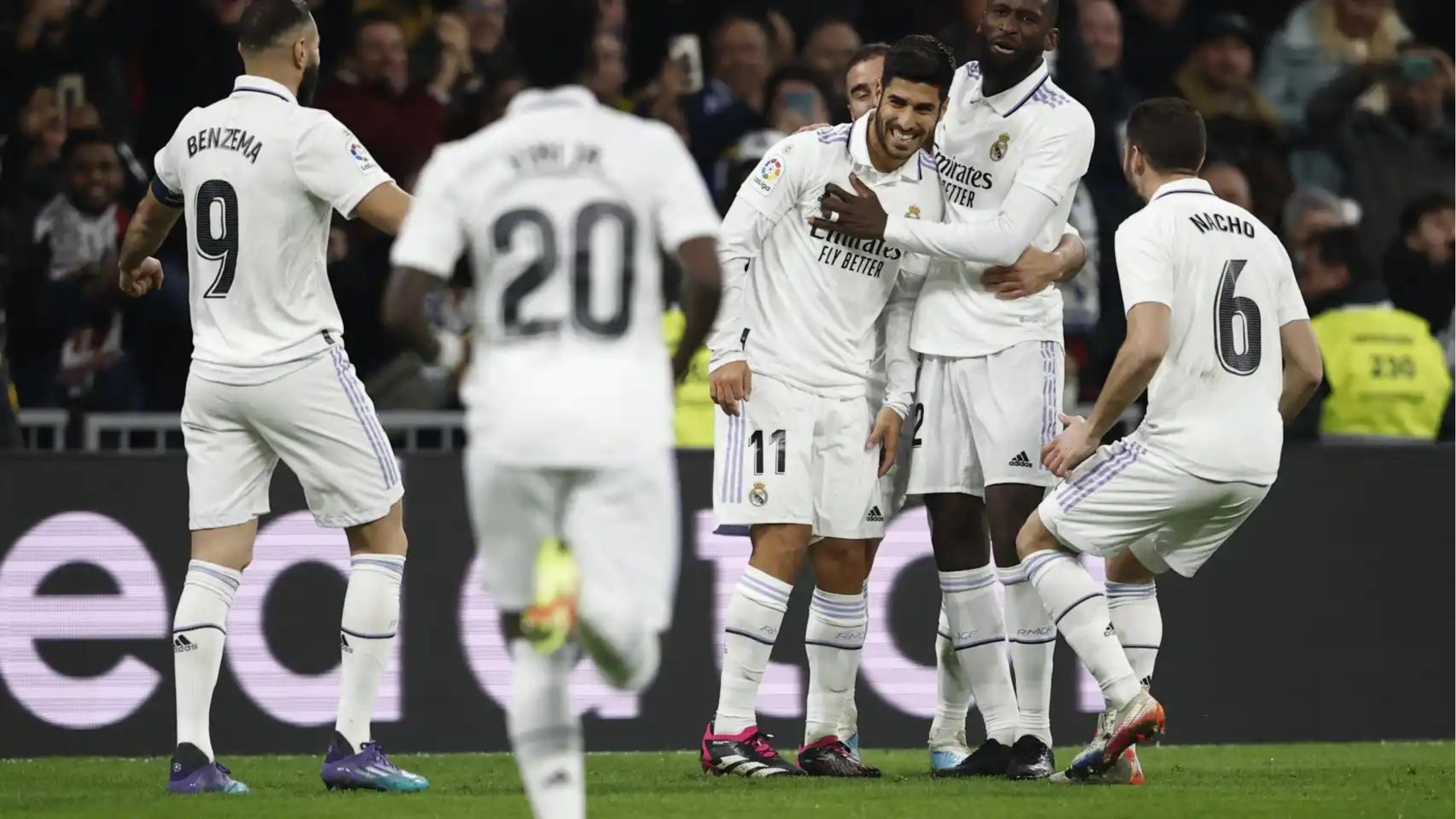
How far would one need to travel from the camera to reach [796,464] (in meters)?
7.21

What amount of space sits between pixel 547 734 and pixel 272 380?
2.28 metres

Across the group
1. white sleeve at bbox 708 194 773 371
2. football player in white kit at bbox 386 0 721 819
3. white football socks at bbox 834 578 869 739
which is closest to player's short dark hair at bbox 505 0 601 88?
football player in white kit at bbox 386 0 721 819

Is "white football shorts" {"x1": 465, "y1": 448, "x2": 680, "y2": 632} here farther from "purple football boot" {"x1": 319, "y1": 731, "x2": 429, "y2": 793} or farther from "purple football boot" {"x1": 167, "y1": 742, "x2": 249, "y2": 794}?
"purple football boot" {"x1": 167, "y1": 742, "x2": 249, "y2": 794}

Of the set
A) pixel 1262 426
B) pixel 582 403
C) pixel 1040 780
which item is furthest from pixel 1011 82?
pixel 582 403

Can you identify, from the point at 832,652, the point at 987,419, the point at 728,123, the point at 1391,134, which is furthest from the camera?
the point at 1391,134

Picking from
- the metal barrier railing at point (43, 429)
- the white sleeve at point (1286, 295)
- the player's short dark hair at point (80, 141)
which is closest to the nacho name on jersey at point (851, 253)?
the white sleeve at point (1286, 295)

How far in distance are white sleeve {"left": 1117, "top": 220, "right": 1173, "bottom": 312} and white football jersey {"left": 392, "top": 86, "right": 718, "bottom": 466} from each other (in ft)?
6.90

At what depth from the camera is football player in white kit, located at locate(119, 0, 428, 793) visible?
668 centimetres

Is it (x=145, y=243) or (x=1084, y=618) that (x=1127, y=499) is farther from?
(x=145, y=243)

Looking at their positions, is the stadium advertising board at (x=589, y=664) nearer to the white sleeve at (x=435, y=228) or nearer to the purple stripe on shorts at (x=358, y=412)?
the purple stripe on shorts at (x=358, y=412)

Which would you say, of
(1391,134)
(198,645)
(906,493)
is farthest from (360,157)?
(1391,134)

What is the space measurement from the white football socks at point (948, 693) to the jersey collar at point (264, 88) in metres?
2.80

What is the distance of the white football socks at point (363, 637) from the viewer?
6.80 meters

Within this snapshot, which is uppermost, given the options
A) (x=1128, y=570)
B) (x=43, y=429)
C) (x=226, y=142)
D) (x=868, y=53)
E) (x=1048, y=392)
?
(x=868, y=53)
